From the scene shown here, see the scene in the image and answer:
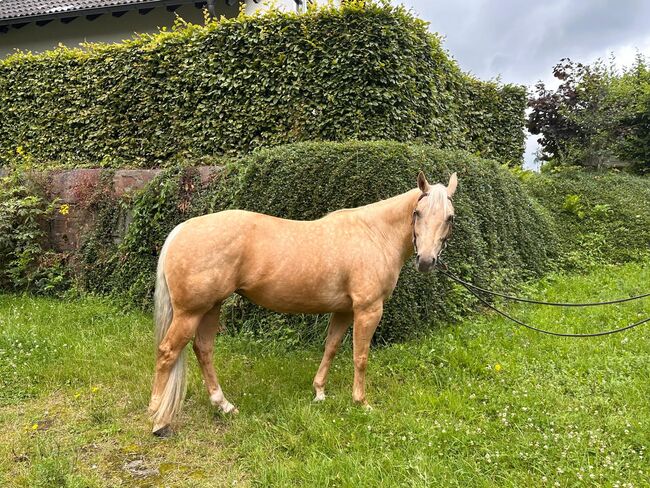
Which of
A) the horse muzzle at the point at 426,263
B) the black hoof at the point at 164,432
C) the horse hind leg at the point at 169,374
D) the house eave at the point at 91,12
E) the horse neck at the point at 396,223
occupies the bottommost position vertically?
the black hoof at the point at 164,432

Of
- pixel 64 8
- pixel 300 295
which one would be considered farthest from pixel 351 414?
pixel 64 8

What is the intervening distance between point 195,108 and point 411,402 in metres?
6.19

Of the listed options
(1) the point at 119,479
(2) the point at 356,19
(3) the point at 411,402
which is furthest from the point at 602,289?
(1) the point at 119,479

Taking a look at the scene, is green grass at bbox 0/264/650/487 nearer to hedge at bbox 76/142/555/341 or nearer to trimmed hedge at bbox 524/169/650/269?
hedge at bbox 76/142/555/341

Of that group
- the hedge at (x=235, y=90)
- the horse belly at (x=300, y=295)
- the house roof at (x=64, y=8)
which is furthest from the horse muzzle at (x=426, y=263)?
the house roof at (x=64, y=8)

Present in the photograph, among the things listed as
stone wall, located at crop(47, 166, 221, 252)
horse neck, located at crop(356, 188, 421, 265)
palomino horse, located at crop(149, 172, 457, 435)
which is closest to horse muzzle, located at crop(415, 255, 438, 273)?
palomino horse, located at crop(149, 172, 457, 435)

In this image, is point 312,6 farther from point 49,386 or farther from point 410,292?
point 49,386

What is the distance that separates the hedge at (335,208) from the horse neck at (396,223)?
144cm

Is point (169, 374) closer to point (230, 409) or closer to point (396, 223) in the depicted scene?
point (230, 409)

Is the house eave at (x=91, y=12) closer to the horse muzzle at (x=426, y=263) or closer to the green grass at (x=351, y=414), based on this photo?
the green grass at (x=351, y=414)

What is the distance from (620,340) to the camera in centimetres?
499

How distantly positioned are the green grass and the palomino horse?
350 millimetres

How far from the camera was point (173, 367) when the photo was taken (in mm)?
3643

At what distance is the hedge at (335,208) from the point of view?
5488mm
